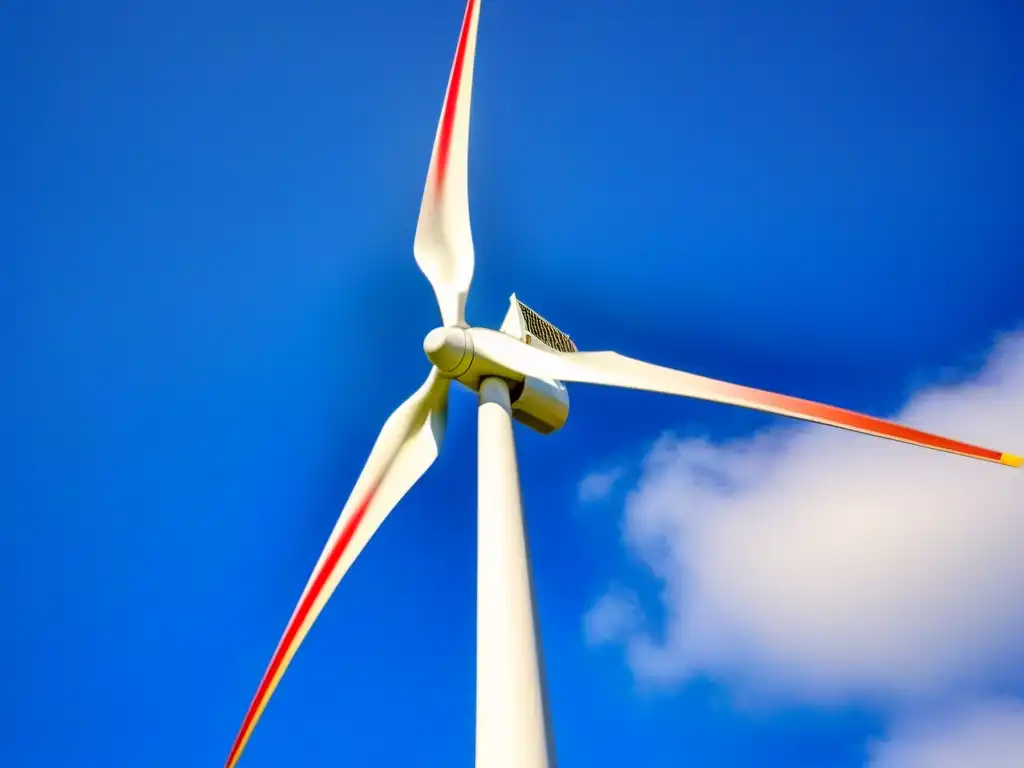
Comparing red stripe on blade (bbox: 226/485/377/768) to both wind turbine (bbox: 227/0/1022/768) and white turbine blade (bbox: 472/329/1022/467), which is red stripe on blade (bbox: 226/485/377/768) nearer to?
wind turbine (bbox: 227/0/1022/768)

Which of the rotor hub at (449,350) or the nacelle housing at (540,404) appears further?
the nacelle housing at (540,404)

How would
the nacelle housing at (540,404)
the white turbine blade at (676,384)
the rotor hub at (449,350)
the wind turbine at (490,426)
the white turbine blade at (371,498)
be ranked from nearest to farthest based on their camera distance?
the wind turbine at (490,426) → the white turbine blade at (676,384) → the white turbine blade at (371,498) → the rotor hub at (449,350) → the nacelle housing at (540,404)

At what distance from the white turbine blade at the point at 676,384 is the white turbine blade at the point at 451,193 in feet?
5.82

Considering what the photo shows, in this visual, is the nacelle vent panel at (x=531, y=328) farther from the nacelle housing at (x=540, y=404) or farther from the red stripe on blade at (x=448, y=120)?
the red stripe on blade at (x=448, y=120)

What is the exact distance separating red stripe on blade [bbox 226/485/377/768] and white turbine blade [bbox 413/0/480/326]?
14.9 feet

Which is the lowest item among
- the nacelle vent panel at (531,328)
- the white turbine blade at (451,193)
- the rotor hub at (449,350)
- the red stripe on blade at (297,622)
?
the red stripe on blade at (297,622)

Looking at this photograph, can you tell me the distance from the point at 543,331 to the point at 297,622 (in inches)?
297

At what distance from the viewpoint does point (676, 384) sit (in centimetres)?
1357

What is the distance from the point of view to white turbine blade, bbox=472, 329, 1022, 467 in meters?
12.2

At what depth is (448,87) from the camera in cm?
1605

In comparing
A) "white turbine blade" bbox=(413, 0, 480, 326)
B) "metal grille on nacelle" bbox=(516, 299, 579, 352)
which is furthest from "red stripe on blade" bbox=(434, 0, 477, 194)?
"metal grille on nacelle" bbox=(516, 299, 579, 352)

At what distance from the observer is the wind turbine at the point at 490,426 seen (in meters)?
10.1

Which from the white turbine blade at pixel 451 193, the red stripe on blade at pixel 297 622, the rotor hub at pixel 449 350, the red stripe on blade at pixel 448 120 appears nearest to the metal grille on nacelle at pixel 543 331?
the white turbine blade at pixel 451 193

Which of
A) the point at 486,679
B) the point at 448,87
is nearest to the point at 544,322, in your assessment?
the point at 448,87
